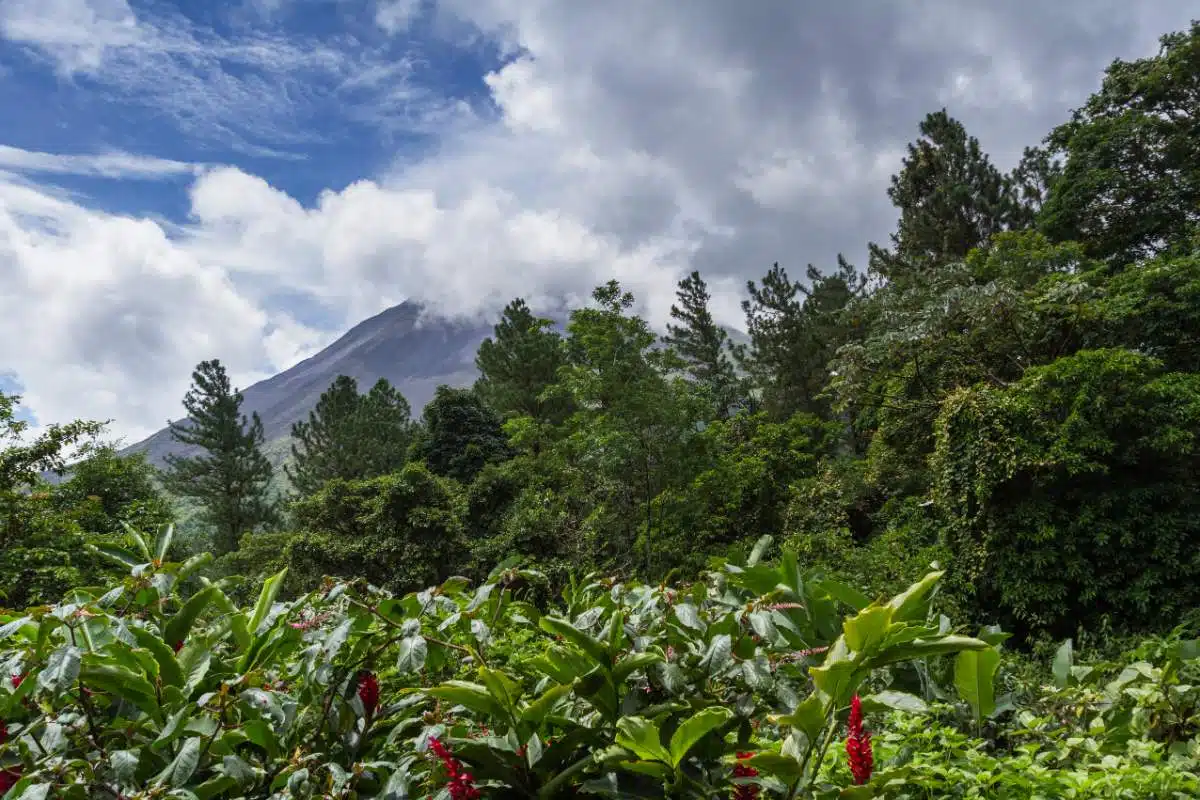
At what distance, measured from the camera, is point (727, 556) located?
2.27 metres

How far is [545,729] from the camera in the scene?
1.06 metres

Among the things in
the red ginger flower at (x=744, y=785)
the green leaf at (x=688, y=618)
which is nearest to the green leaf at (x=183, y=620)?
the green leaf at (x=688, y=618)

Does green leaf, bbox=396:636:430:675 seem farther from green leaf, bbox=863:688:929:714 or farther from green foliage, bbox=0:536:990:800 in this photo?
green leaf, bbox=863:688:929:714

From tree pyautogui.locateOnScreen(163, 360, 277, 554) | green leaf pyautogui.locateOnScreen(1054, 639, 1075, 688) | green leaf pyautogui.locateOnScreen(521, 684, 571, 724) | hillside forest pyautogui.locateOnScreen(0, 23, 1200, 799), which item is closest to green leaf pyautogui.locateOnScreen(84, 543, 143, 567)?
hillside forest pyautogui.locateOnScreen(0, 23, 1200, 799)

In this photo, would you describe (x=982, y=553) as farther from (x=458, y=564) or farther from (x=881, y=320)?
(x=458, y=564)

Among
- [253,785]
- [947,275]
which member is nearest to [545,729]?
[253,785]

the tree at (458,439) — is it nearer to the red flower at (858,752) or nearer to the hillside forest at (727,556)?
the hillside forest at (727,556)

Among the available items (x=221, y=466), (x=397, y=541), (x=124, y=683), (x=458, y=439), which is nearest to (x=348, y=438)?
(x=221, y=466)

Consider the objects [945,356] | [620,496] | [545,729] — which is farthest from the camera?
[620,496]

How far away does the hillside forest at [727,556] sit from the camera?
1037mm

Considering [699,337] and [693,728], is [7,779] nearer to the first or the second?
[693,728]

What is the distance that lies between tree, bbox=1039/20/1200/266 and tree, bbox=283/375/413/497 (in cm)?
1748

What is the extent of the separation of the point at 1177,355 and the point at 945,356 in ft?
8.70

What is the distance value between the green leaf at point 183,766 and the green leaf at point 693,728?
2.47ft
